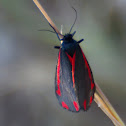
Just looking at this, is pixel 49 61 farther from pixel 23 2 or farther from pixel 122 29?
pixel 122 29

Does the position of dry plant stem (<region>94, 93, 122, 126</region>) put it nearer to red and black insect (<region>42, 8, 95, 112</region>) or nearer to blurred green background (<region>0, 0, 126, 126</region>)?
red and black insect (<region>42, 8, 95, 112</region>)

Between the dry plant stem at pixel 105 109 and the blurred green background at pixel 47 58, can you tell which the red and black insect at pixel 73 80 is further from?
the blurred green background at pixel 47 58

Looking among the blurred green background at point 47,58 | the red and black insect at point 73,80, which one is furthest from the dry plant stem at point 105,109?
the blurred green background at point 47,58

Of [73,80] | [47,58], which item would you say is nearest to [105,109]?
[73,80]

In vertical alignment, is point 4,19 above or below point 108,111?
above

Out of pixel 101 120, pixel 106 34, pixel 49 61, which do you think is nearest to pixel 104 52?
pixel 106 34

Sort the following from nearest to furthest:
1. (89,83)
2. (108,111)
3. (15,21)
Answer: (108,111), (89,83), (15,21)
